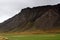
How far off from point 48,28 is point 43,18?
54.2 ft

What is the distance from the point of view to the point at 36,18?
620 ft

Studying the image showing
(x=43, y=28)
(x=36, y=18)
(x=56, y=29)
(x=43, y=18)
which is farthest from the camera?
(x=36, y=18)

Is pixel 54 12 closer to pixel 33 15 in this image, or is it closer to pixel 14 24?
pixel 33 15

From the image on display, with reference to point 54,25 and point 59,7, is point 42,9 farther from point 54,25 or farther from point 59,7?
point 54,25

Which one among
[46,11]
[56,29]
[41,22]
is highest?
[46,11]

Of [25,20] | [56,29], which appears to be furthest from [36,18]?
[56,29]

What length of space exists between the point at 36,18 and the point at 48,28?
28997 millimetres

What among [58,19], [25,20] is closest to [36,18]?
[25,20]

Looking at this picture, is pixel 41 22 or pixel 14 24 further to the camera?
pixel 14 24

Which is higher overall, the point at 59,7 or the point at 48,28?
the point at 59,7

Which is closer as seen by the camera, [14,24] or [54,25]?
[54,25]

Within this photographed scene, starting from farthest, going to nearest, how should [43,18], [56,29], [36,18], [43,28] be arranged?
1. [36,18]
2. [43,18]
3. [43,28]
4. [56,29]

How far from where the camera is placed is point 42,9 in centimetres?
19588

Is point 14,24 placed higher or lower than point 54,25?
higher
